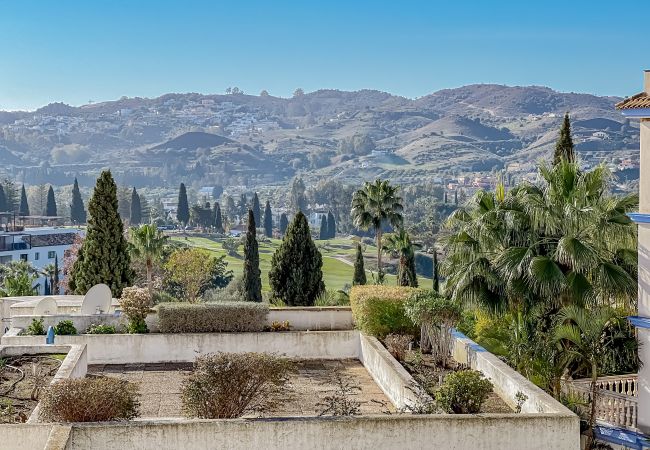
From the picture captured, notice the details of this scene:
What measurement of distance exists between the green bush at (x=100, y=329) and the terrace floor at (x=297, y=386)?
50.6 inches

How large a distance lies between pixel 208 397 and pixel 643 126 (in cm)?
760

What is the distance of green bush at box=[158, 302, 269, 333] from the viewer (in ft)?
60.6

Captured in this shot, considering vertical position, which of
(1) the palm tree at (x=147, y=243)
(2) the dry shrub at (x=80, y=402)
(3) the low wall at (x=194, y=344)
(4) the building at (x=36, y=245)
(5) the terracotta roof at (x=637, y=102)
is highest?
(5) the terracotta roof at (x=637, y=102)

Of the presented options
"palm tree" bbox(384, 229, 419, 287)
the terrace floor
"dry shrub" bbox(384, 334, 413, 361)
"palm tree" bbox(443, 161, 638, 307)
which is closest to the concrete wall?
the terrace floor

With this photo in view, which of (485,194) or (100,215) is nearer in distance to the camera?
(485,194)

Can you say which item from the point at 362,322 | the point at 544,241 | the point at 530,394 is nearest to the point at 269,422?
the point at 530,394

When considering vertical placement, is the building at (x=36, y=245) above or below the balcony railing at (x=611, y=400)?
below

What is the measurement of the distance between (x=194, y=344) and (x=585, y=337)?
808cm

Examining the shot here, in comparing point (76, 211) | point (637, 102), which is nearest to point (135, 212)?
point (76, 211)

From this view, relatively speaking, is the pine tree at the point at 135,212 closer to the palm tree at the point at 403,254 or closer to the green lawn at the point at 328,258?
the green lawn at the point at 328,258

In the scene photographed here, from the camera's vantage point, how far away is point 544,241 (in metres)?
15.2

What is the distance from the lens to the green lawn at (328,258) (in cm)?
9931

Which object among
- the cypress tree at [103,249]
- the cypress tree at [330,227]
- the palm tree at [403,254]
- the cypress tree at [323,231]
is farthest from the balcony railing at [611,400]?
the cypress tree at [330,227]

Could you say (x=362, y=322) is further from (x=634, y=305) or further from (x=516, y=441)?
(x=516, y=441)
